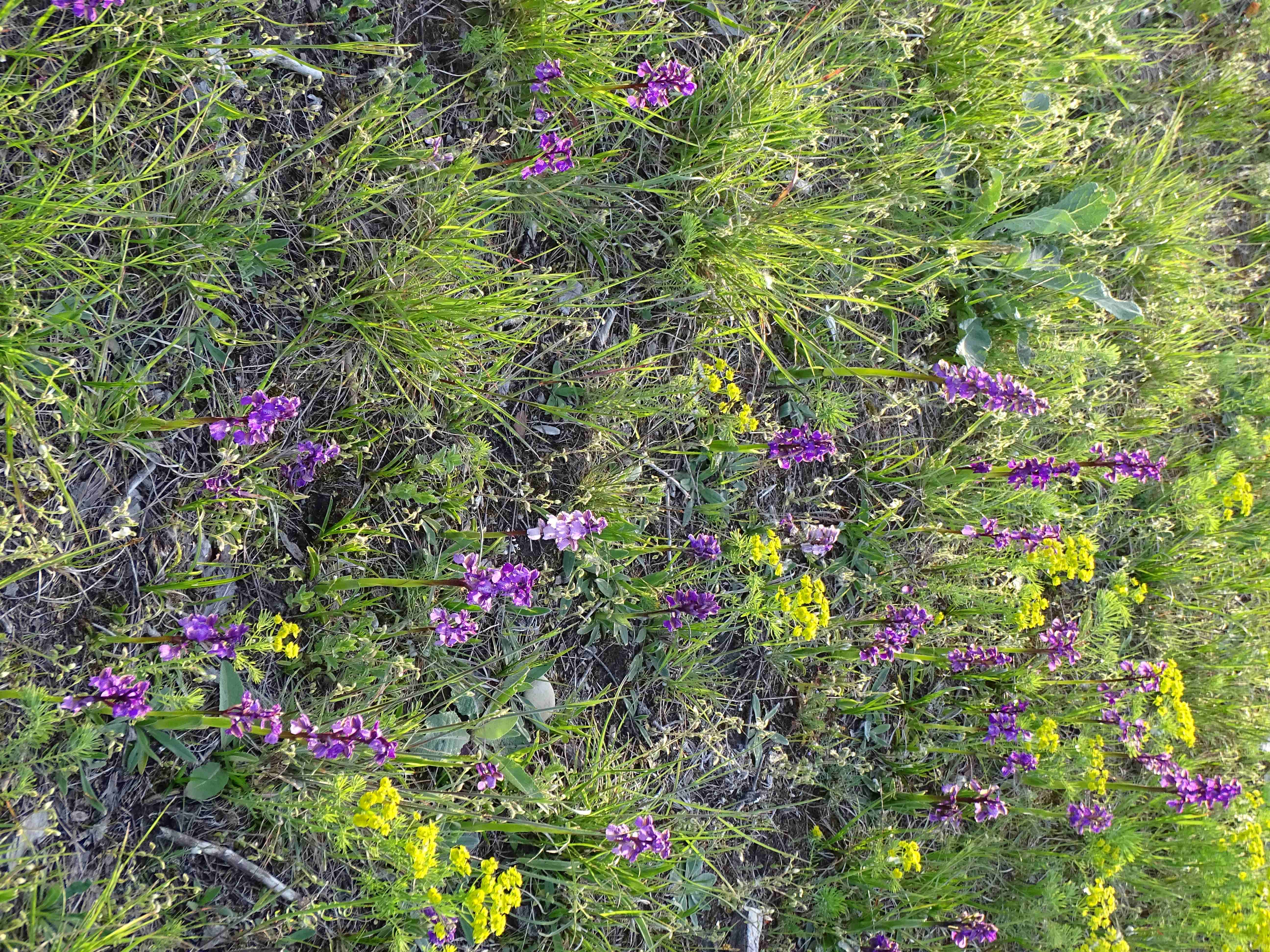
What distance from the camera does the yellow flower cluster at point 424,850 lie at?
1808 millimetres

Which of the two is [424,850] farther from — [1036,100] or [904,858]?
[1036,100]

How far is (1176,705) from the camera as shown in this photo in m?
3.07

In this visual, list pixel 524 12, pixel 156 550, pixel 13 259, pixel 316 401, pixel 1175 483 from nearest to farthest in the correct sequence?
pixel 13 259 < pixel 156 550 < pixel 316 401 < pixel 524 12 < pixel 1175 483

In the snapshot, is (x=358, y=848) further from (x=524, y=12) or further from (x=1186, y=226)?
(x=1186, y=226)

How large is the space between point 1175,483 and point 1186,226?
3.79ft

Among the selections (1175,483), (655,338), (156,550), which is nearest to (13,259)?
(156,550)

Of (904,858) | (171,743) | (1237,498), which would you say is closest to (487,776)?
(171,743)

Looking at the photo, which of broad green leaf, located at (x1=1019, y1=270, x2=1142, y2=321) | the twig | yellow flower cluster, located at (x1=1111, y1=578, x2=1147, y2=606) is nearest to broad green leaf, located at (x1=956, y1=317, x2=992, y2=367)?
broad green leaf, located at (x1=1019, y1=270, x2=1142, y2=321)

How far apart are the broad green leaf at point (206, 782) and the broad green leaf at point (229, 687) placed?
0.45 feet

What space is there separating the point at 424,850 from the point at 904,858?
1657mm

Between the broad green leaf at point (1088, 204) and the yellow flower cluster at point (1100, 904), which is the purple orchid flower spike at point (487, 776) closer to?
the yellow flower cluster at point (1100, 904)

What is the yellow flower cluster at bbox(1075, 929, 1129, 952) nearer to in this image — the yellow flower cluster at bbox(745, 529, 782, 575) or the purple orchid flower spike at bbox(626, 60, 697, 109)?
the yellow flower cluster at bbox(745, 529, 782, 575)

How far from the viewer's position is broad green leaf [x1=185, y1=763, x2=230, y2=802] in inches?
76.6

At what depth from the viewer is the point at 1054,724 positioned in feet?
9.53
